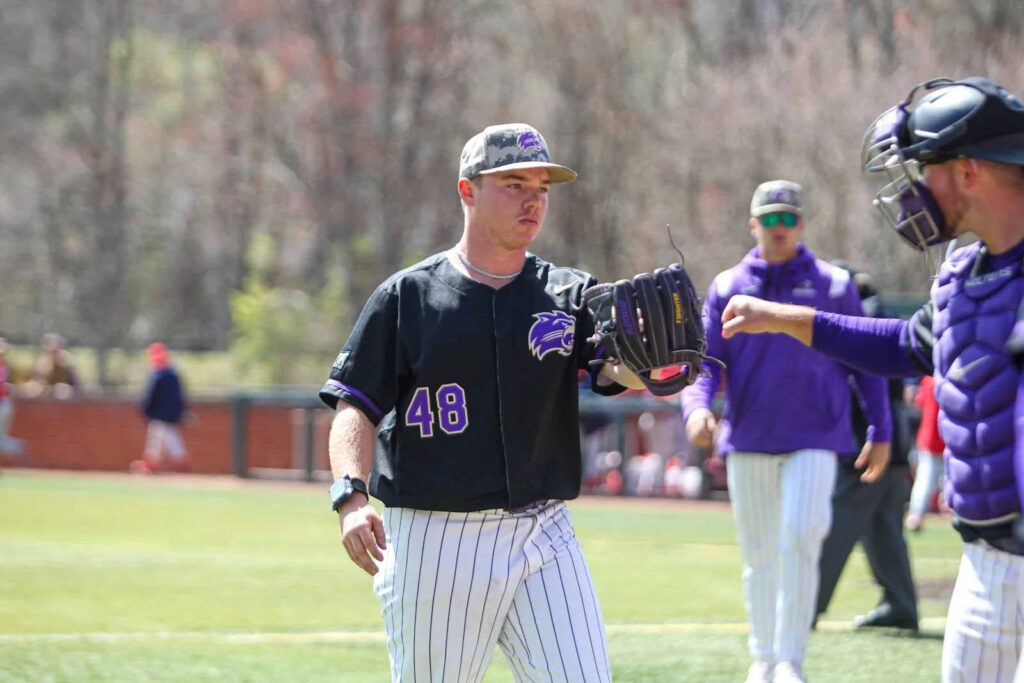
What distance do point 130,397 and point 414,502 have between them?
2387cm

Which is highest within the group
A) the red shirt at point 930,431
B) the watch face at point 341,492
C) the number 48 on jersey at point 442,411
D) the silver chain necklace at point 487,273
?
the silver chain necklace at point 487,273

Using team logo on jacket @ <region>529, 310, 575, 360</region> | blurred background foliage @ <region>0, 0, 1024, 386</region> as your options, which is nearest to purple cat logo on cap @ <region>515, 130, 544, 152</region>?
team logo on jacket @ <region>529, 310, 575, 360</region>

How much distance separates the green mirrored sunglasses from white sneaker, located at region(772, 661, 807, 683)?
1994 millimetres

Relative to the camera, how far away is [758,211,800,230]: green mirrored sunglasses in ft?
23.9

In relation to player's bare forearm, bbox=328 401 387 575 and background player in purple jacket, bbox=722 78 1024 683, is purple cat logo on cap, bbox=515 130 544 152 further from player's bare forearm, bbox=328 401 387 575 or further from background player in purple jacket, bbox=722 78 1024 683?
background player in purple jacket, bbox=722 78 1024 683

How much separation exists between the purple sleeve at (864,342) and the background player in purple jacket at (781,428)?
8.37ft

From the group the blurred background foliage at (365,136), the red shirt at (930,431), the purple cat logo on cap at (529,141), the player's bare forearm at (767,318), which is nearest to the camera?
the player's bare forearm at (767,318)

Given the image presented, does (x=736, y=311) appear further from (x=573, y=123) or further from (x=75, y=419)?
(x=573, y=123)

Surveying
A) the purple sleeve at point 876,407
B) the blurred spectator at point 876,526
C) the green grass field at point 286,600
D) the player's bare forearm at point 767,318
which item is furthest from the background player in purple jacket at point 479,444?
the blurred spectator at point 876,526

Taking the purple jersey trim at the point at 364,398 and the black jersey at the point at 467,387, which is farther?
the purple jersey trim at the point at 364,398

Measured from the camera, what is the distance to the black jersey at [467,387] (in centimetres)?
449

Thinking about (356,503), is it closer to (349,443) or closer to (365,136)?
(349,443)

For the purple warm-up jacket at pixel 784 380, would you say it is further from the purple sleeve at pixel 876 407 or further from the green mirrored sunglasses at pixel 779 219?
the green mirrored sunglasses at pixel 779 219

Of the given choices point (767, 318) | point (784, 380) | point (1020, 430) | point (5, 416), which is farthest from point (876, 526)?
point (5, 416)
